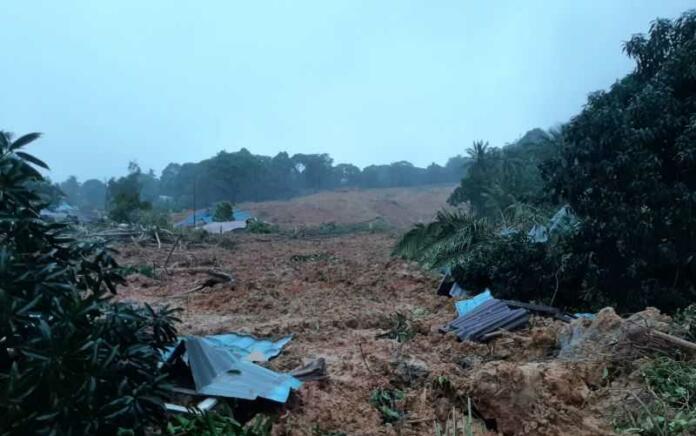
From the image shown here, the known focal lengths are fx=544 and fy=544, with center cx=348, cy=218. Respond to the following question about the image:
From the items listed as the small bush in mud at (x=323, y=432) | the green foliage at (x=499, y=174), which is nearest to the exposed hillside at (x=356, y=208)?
the green foliage at (x=499, y=174)

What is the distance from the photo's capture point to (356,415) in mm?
3930

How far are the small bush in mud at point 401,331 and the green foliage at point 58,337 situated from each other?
3386 millimetres

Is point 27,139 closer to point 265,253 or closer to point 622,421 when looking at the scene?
point 622,421

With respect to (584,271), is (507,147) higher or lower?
higher

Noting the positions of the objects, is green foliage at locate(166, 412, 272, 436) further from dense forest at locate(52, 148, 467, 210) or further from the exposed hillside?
dense forest at locate(52, 148, 467, 210)

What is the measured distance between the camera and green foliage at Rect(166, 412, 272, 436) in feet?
10.7

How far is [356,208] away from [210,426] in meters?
42.5

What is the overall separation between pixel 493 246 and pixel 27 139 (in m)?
6.94

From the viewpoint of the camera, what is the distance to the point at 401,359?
4973 mm

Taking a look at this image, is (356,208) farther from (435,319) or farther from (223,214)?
(435,319)

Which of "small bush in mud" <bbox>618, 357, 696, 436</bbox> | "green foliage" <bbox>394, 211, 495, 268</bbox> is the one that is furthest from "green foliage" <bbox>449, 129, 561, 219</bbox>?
"small bush in mud" <bbox>618, 357, 696, 436</bbox>

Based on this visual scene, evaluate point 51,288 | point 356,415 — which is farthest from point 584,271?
point 51,288

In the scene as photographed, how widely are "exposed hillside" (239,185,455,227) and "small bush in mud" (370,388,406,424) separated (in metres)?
30.5

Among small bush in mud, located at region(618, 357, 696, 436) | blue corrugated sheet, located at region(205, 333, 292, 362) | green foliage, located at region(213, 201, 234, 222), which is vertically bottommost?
small bush in mud, located at region(618, 357, 696, 436)
